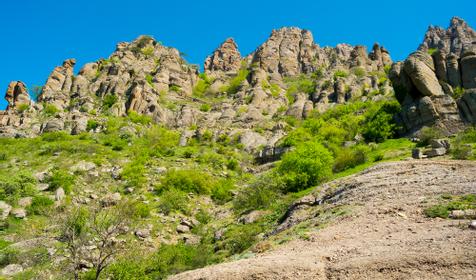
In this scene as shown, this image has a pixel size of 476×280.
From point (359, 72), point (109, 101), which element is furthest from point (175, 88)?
point (359, 72)

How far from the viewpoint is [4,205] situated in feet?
102

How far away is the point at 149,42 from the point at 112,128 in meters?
49.9

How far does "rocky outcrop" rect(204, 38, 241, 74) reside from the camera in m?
116

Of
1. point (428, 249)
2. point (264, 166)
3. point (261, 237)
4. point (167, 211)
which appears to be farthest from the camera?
point (264, 166)

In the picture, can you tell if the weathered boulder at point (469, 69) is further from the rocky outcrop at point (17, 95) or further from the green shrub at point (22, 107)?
the rocky outcrop at point (17, 95)

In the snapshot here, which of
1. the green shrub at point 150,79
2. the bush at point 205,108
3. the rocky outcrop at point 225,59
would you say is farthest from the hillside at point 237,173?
the rocky outcrop at point 225,59

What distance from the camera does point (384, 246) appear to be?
1323 centimetres

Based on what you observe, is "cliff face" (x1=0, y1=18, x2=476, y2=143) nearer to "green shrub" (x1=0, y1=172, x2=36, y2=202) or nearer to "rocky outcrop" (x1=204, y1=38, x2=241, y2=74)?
"rocky outcrop" (x1=204, y1=38, x2=241, y2=74)

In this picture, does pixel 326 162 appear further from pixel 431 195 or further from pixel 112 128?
pixel 112 128

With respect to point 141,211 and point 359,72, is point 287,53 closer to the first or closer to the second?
point 359,72

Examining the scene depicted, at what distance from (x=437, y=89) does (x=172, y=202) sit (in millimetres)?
31047

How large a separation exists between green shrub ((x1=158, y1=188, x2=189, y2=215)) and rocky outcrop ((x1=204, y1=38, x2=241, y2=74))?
259 ft

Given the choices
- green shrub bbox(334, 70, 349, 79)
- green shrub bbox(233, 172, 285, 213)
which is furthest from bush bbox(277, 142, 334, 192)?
green shrub bbox(334, 70, 349, 79)

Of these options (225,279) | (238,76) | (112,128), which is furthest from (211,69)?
(225,279)
